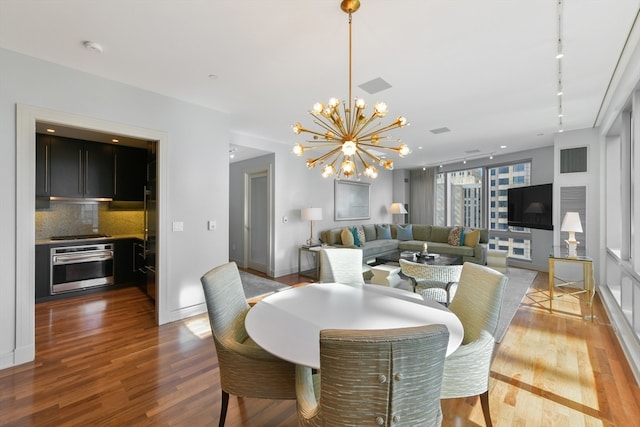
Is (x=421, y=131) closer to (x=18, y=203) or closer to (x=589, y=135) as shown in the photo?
(x=589, y=135)

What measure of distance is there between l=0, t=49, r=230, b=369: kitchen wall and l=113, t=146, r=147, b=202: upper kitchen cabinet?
1973 mm

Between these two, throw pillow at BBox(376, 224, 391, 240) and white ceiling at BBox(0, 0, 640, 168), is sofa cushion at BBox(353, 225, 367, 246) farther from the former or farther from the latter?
white ceiling at BBox(0, 0, 640, 168)

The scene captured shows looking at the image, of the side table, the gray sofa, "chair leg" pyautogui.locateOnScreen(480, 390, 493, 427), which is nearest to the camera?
"chair leg" pyautogui.locateOnScreen(480, 390, 493, 427)

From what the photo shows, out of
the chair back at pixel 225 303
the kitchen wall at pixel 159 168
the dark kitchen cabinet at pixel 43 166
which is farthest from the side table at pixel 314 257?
the dark kitchen cabinet at pixel 43 166

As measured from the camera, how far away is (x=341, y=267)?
276 centimetres

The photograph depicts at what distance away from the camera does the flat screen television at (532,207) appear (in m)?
5.04

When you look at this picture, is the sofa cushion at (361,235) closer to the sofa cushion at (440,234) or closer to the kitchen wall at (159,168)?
the sofa cushion at (440,234)

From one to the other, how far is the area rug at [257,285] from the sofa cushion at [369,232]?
2672 mm

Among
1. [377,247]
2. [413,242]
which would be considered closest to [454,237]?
[413,242]

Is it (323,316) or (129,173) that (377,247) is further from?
(129,173)

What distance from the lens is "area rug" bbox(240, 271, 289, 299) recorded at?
14.5 ft

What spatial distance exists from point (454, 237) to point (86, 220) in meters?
7.16

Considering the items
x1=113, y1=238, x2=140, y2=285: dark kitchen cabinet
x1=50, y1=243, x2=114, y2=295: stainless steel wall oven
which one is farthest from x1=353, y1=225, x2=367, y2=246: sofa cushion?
x1=50, y1=243, x2=114, y2=295: stainless steel wall oven

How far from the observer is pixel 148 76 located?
279cm
